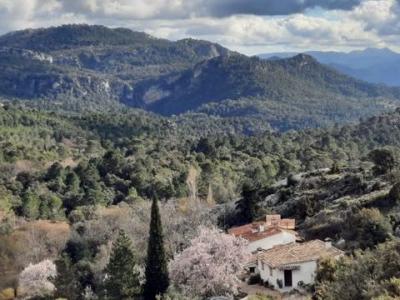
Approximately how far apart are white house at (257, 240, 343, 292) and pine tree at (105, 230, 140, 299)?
21.5ft

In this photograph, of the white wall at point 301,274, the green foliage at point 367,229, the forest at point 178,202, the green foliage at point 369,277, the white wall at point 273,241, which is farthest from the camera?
the white wall at point 273,241

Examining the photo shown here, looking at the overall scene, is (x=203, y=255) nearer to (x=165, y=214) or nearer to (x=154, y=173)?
(x=165, y=214)

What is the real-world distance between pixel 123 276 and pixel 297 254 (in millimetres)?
8548

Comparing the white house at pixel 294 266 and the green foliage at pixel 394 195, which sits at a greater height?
the green foliage at pixel 394 195

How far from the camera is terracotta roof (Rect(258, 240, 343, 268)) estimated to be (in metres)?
33.8

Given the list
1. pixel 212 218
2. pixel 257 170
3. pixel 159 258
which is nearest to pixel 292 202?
pixel 212 218

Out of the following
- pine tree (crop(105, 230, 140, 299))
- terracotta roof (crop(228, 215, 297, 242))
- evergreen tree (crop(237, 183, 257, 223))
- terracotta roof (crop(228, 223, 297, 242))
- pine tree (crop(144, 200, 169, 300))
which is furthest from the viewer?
evergreen tree (crop(237, 183, 257, 223))

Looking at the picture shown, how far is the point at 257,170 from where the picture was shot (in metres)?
86.2

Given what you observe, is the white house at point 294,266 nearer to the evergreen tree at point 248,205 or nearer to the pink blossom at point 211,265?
the pink blossom at point 211,265

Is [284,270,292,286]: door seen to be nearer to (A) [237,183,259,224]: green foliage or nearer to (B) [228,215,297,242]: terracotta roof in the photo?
(B) [228,215,297,242]: terracotta roof

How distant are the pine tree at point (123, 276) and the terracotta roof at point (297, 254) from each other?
6.55 m

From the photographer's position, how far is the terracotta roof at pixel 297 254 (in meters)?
33.8

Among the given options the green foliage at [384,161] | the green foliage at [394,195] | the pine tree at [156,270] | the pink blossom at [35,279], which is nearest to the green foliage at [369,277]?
the pine tree at [156,270]

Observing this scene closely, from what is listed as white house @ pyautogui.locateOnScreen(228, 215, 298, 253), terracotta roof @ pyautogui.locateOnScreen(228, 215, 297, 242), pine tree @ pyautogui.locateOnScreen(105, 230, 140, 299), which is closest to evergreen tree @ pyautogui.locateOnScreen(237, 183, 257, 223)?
terracotta roof @ pyautogui.locateOnScreen(228, 215, 297, 242)
